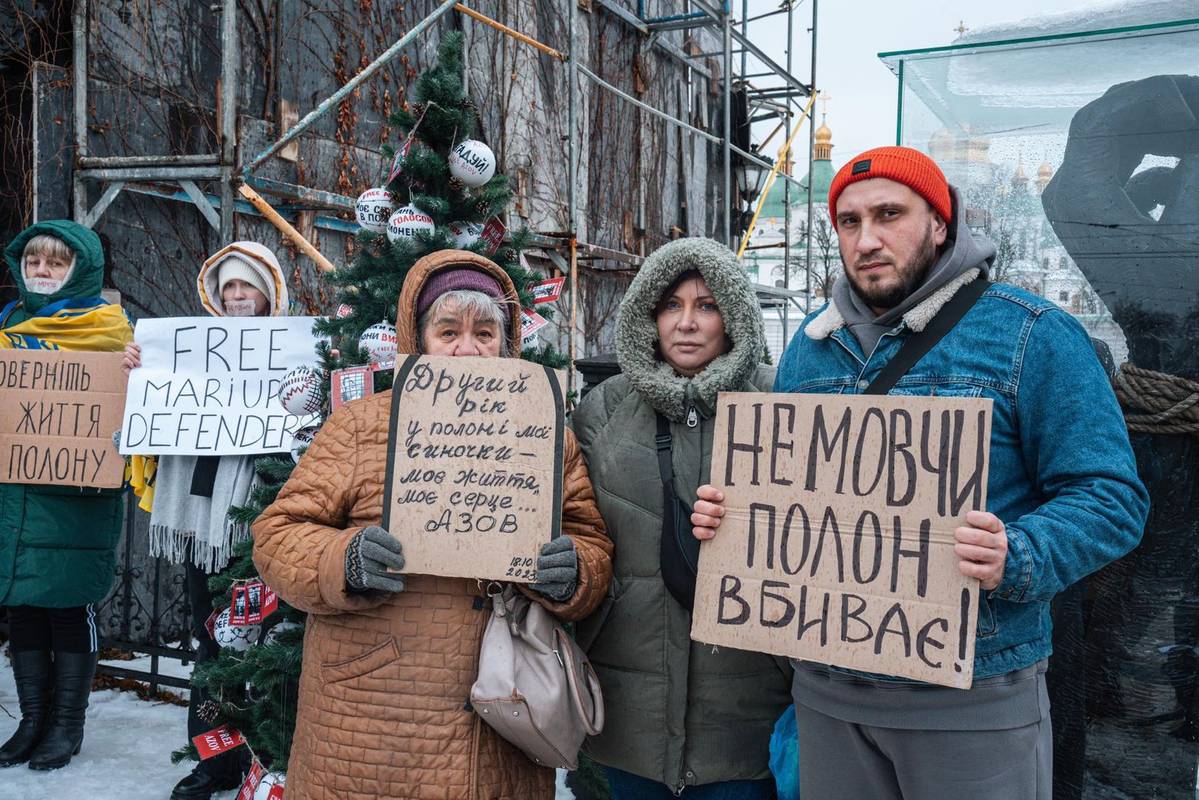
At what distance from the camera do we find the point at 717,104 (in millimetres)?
12695

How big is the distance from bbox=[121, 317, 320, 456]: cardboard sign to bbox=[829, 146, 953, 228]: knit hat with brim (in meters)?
2.27

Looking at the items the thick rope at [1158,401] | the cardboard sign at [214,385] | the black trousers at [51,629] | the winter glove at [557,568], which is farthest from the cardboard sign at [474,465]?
the black trousers at [51,629]

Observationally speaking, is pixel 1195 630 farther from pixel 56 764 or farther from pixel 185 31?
pixel 185 31

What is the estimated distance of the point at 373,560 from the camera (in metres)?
2.15

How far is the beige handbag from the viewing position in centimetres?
221

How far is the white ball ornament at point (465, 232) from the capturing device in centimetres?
341

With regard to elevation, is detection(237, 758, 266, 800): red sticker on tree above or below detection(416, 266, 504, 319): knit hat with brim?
below

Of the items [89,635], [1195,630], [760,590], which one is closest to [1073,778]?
[1195,630]

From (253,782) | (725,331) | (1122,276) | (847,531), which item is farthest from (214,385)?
(1122,276)

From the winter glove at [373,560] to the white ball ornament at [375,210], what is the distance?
60.3 inches

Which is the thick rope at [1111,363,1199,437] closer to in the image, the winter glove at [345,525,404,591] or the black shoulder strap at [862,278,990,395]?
the black shoulder strap at [862,278,990,395]

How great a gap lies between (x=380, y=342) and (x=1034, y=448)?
2139 millimetres

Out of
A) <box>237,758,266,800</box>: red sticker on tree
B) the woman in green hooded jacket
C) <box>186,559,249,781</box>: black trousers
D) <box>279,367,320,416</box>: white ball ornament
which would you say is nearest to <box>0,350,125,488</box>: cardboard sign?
the woman in green hooded jacket

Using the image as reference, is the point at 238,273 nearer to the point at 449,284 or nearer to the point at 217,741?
the point at 449,284
